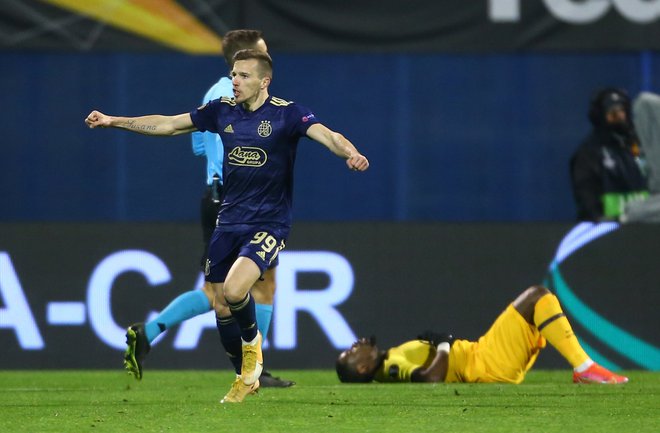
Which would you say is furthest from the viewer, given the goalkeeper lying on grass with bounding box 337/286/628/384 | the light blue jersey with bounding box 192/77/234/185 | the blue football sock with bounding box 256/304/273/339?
the goalkeeper lying on grass with bounding box 337/286/628/384

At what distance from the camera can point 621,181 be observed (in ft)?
37.0

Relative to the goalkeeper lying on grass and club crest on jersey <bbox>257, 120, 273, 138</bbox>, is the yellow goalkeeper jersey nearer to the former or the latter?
the goalkeeper lying on grass

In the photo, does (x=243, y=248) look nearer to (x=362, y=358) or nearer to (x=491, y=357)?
(x=362, y=358)

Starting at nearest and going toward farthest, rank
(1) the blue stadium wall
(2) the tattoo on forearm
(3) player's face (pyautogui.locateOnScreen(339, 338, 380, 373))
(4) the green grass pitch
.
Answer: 1. (4) the green grass pitch
2. (2) the tattoo on forearm
3. (3) player's face (pyautogui.locateOnScreen(339, 338, 380, 373))
4. (1) the blue stadium wall

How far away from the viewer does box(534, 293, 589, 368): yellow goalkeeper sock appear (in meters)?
8.72

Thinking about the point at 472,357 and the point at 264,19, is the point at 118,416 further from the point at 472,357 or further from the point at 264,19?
the point at 264,19

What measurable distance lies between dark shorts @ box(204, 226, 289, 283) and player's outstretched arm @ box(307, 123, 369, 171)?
0.50 metres

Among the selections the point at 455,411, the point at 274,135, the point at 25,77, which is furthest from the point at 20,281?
the point at 455,411

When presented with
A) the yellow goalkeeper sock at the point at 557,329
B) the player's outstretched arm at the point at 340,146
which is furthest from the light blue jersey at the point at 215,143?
the yellow goalkeeper sock at the point at 557,329

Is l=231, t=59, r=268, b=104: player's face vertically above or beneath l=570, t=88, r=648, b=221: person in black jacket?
above

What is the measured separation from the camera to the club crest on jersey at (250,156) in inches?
301

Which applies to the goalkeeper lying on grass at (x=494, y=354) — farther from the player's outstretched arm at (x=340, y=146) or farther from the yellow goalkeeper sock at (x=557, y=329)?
the player's outstretched arm at (x=340, y=146)

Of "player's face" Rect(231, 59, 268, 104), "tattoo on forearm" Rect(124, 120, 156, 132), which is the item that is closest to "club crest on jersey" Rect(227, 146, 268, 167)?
"player's face" Rect(231, 59, 268, 104)

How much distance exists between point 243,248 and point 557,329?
2128 millimetres
